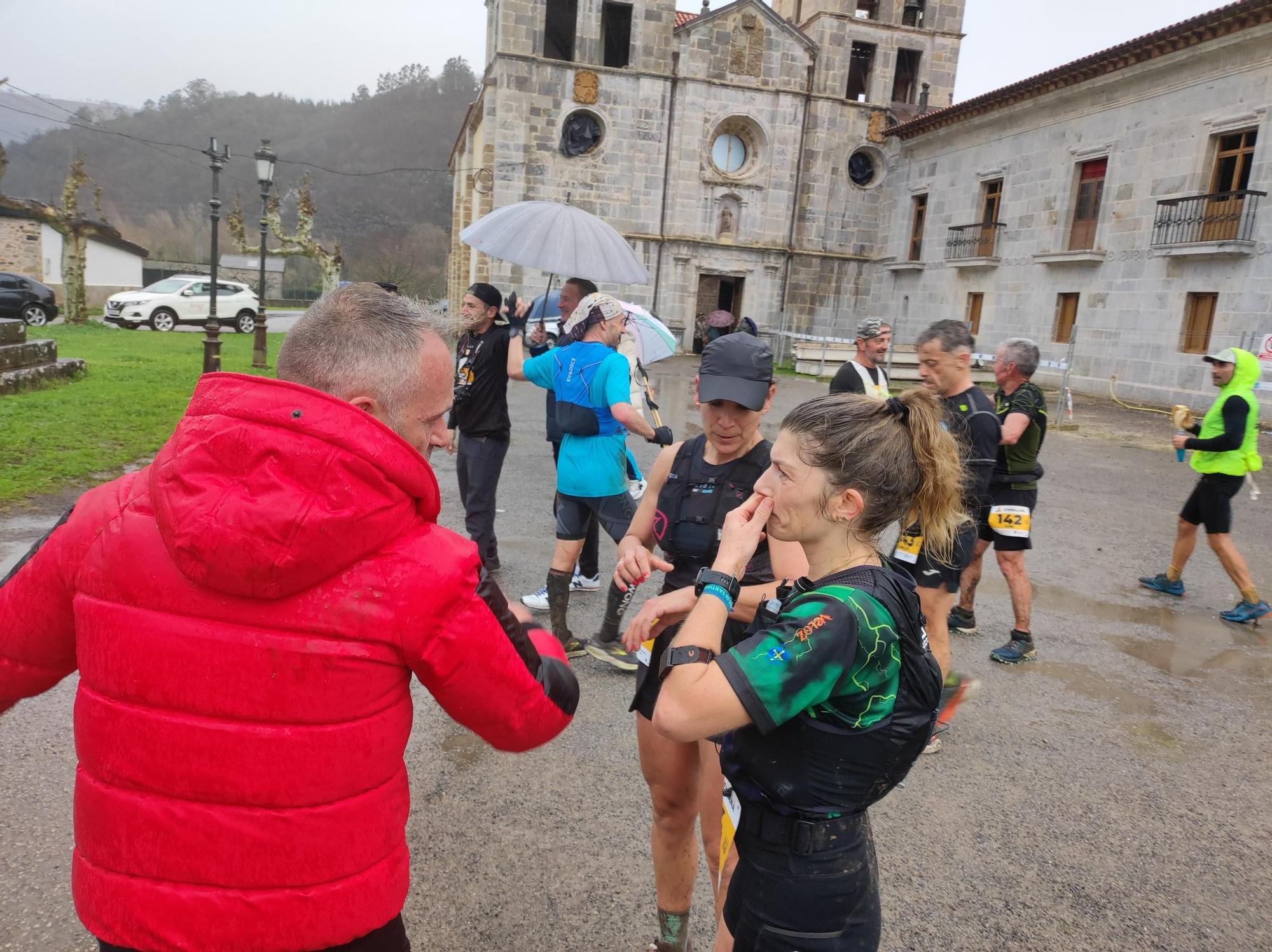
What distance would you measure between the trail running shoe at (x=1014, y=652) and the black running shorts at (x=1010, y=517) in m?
0.58

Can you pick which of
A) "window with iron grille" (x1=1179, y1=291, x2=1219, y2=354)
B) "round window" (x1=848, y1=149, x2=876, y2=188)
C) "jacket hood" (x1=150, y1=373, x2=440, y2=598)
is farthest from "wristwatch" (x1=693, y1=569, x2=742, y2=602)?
"round window" (x1=848, y1=149, x2=876, y2=188)

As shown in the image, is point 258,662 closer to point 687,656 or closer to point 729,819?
point 687,656

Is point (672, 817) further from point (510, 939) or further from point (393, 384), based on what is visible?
point (393, 384)

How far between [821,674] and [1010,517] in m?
4.15

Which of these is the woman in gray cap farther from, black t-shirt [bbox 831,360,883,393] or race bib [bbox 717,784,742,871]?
black t-shirt [bbox 831,360,883,393]

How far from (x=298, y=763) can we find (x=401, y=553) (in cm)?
35

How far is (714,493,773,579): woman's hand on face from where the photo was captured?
1.68 m

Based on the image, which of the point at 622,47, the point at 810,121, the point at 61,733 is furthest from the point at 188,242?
the point at 61,733

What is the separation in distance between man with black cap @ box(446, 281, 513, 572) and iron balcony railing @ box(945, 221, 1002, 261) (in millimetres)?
24604

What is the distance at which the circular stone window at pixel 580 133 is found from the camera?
28391mm

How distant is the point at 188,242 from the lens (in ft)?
246

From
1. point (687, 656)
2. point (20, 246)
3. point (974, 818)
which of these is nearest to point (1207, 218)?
point (974, 818)

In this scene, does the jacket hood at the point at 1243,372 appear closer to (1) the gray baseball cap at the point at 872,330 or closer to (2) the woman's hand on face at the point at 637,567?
(1) the gray baseball cap at the point at 872,330

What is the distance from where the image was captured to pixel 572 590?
5.96 metres
